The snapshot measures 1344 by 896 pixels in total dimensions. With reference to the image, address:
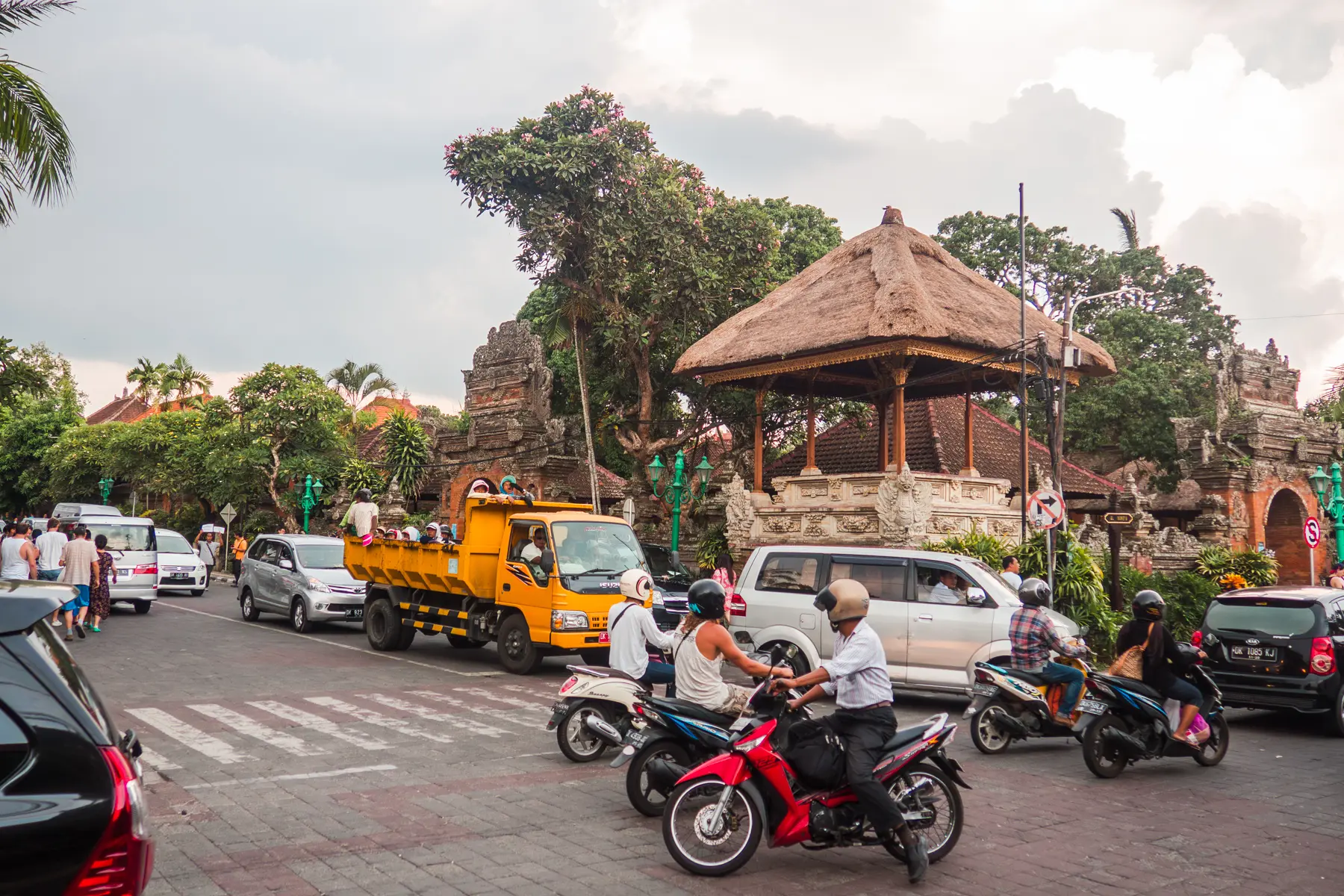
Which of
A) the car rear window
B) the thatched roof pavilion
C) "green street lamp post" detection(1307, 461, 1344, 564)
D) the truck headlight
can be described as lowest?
the truck headlight

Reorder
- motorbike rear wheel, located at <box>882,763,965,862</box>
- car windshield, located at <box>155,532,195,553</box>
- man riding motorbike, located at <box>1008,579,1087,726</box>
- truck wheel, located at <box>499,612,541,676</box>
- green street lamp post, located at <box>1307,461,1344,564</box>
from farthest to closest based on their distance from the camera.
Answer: car windshield, located at <box>155,532,195,553</box>, green street lamp post, located at <box>1307,461,1344,564</box>, truck wheel, located at <box>499,612,541,676</box>, man riding motorbike, located at <box>1008,579,1087,726</box>, motorbike rear wheel, located at <box>882,763,965,862</box>

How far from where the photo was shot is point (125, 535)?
2272cm

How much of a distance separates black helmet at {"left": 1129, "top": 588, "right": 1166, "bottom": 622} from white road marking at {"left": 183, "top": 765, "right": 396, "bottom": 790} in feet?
21.1

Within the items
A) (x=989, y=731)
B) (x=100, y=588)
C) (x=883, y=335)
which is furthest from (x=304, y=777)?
(x=883, y=335)

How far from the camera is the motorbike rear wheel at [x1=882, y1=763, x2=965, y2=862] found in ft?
20.4

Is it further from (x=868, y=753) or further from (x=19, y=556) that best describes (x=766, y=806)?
(x=19, y=556)

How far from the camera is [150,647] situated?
640 inches

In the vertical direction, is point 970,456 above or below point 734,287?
below

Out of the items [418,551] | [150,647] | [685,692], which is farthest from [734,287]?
[685,692]

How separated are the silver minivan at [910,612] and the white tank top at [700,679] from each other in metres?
5.47

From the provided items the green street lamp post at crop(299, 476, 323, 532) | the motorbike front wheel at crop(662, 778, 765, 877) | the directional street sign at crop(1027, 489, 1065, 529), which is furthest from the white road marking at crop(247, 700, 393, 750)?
the green street lamp post at crop(299, 476, 323, 532)

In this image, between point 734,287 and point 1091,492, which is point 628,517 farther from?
point 1091,492

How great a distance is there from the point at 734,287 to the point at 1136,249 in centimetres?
2053

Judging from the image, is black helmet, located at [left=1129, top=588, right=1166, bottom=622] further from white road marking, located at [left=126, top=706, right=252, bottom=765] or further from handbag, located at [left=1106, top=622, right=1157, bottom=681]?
white road marking, located at [left=126, top=706, right=252, bottom=765]
